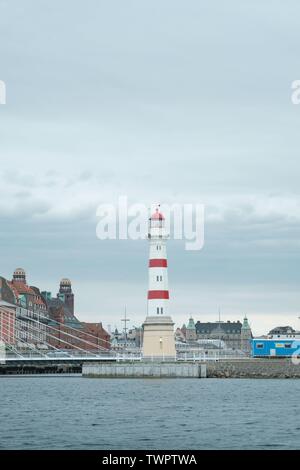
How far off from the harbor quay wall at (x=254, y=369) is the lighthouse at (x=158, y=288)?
37.9ft

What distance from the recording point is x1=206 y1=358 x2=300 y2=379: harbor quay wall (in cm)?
11319

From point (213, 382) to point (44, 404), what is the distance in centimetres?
3473

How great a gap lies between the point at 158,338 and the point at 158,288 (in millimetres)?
5230

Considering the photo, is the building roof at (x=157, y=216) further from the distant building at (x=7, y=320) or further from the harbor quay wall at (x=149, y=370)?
the distant building at (x=7, y=320)

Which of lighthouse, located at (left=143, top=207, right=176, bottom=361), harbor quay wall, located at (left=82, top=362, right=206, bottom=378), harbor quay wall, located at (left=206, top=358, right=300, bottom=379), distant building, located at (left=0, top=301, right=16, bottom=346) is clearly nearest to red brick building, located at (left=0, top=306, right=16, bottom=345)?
distant building, located at (left=0, top=301, right=16, bottom=346)

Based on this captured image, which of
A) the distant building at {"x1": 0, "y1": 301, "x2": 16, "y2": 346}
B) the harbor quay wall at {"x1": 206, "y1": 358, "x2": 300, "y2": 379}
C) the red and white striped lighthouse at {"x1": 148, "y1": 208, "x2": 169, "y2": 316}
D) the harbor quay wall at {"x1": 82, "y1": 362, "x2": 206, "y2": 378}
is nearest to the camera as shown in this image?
the red and white striped lighthouse at {"x1": 148, "y1": 208, "x2": 169, "y2": 316}

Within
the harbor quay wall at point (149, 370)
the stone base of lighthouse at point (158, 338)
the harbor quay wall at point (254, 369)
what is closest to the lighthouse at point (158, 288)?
the stone base of lighthouse at point (158, 338)

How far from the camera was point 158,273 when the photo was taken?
102 meters

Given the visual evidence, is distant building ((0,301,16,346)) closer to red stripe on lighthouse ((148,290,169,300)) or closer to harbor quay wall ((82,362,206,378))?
harbor quay wall ((82,362,206,378))

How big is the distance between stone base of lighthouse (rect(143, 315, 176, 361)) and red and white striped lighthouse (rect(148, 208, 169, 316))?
0.70 metres

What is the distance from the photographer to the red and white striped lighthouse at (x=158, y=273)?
10188cm
